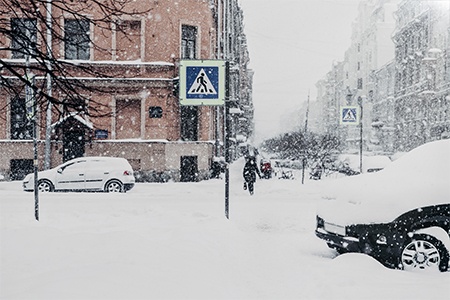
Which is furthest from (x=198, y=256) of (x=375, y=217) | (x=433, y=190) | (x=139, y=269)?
(x=433, y=190)

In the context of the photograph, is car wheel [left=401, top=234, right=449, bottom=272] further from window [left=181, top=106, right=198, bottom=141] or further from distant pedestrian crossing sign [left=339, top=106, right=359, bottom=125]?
window [left=181, top=106, right=198, bottom=141]

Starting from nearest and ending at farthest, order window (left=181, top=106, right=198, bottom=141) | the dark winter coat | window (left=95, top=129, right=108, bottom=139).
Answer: the dark winter coat → window (left=95, top=129, right=108, bottom=139) → window (left=181, top=106, right=198, bottom=141)

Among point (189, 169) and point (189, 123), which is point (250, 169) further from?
point (189, 123)

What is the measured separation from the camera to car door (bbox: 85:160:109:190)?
1544 centimetres

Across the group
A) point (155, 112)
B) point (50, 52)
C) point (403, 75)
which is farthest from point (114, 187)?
point (403, 75)

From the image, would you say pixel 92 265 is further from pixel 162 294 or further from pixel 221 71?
pixel 221 71

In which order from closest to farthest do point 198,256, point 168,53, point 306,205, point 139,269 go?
point 139,269 → point 198,256 → point 306,205 → point 168,53

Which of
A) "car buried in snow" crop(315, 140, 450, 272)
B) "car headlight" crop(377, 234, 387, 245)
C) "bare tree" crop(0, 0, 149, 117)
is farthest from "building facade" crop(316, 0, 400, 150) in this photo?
"bare tree" crop(0, 0, 149, 117)

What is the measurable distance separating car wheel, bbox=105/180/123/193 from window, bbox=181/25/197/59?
8879 millimetres

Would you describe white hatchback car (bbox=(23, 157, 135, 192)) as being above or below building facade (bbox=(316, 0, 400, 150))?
below

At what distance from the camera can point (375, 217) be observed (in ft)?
17.5

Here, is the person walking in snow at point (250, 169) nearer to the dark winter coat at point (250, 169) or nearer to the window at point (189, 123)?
the dark winter coat at point (250, 169)

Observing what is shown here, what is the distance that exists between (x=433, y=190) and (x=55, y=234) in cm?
586

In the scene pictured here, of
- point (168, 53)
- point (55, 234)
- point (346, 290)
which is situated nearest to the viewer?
point (346, 290)
